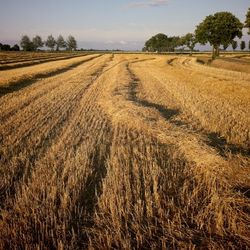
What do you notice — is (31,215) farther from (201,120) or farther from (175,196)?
(201,120)

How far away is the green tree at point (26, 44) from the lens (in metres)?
124

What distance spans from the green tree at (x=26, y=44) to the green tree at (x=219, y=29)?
97.4 meters

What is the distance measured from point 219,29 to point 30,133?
4491cm

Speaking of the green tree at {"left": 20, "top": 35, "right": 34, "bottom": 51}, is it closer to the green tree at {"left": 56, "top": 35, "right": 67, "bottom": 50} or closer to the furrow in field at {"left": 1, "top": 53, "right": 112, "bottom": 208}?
the green tree at {"left": 56, "top": 35, "right": 67, "bottom": 50}

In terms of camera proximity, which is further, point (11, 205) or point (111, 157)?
point (111, 157)

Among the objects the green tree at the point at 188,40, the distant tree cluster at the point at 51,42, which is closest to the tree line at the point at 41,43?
the distant tree cluster at the point at 51,42

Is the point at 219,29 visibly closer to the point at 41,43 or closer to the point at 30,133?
the point at 30,133

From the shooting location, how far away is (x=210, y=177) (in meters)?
4.72

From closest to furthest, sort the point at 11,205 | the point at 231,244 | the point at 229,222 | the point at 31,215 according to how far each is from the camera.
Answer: the point at 231,244 → the point at 229,222 → the point at 31,215 → the point at 11,205

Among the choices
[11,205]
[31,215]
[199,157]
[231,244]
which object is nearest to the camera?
[231,244]

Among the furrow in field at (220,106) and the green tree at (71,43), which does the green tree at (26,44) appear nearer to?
the green tree at (71,43)

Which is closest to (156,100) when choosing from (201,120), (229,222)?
(201,120)

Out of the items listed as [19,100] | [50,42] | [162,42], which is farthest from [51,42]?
[19,100]

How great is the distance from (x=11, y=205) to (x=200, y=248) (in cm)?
269
